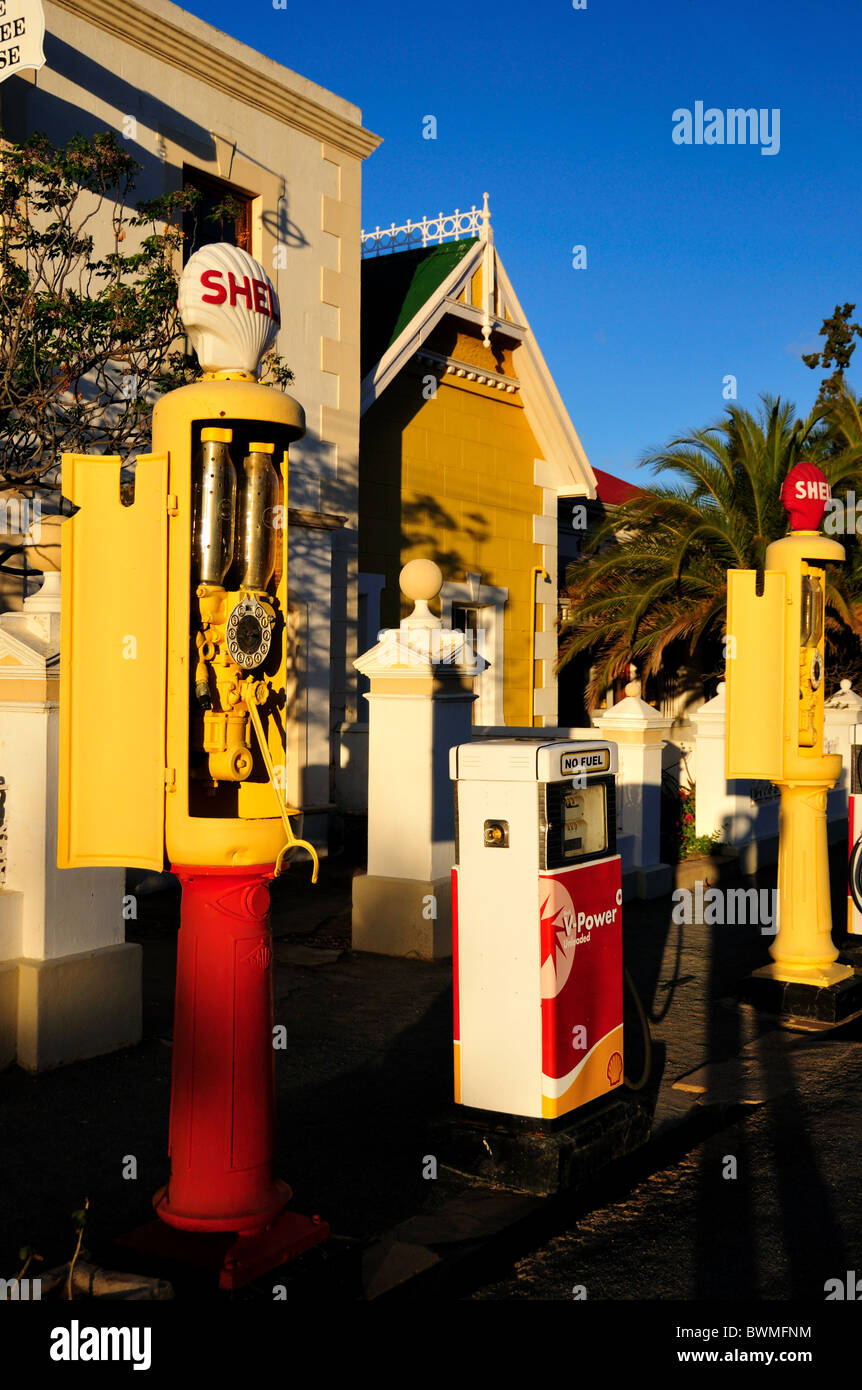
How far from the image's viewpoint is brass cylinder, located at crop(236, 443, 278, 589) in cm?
382

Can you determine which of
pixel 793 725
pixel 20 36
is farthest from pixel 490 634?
pixel 20 36

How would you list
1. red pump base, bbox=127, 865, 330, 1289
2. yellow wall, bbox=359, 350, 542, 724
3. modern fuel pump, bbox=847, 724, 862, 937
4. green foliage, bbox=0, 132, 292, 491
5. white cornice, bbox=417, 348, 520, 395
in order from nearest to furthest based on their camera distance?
red pump base, bbox=127, 865, 330, 1289
modern fuel pump, bbox=847, 724, 862, 937
green foliage, bbox=0, 132, 292, 491
yellow wall, bbox=359, 350, 542, 724
white cornice, bbox=417, 348, 520, 395

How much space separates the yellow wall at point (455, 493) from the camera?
15203 millimetres

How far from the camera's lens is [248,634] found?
3.73 meters

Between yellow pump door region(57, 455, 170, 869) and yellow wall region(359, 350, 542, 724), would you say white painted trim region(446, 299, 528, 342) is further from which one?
yellow pump door region(57, 455, 170, 869)

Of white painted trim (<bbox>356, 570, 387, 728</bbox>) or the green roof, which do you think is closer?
white painted trim (<bbox>356, 570, 387, 728</bbox>)

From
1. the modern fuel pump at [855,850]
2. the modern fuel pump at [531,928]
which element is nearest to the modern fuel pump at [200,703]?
the modern fuel pump at [531,928]

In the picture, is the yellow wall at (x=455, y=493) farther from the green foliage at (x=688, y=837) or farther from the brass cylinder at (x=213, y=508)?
the brass cylinder at (x=213, y=508)

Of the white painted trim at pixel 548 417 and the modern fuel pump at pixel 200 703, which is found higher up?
the white painted trim at pixel 548 417

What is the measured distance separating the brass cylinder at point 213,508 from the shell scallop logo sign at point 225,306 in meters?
0.28

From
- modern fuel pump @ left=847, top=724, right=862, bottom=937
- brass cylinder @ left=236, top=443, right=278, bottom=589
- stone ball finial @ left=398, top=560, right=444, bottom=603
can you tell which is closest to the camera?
brass cylinder @ left=236, top=443, right=278, bottom=589

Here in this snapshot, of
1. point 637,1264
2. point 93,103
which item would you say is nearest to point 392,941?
point 637,1264

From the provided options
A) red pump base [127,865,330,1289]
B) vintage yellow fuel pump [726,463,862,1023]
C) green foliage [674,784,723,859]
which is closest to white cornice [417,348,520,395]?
green foliage [674,784,723,859]

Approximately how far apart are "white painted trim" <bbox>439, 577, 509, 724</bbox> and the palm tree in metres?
1.13
